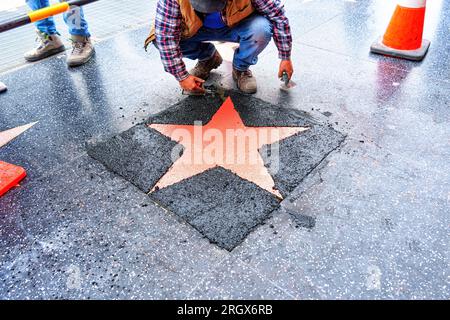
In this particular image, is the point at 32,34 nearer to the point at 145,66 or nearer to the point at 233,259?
the point at 145,66

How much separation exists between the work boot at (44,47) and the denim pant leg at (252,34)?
1732mm

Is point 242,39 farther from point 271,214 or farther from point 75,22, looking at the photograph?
point 75,22

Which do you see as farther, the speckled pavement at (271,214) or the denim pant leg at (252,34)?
the denim pant leg at (252,34)

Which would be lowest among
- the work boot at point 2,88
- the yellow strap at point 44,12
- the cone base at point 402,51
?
the cone base at point 402,51

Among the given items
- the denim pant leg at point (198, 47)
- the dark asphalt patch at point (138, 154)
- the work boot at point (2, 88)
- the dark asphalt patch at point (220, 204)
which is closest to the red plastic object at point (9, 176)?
the dark asphalt patch at point (138, 154)

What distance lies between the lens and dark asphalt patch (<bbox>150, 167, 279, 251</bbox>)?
4.78 feet

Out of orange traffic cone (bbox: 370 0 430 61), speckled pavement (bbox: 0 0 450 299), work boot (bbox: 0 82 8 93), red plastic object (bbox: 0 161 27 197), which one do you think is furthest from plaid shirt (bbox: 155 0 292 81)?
work boot (bbox: 0 82 8 93)

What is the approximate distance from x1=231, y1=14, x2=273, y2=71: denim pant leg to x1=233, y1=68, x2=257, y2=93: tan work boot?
0.44ft

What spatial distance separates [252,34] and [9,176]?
5.24ft

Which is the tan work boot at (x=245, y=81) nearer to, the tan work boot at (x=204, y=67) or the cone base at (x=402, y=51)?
the tan work boot at (x=204, y=67)

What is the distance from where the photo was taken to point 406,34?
8.76 ft

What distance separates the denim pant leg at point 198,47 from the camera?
2256 mm

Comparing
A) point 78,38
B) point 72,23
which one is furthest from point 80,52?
point 72,23

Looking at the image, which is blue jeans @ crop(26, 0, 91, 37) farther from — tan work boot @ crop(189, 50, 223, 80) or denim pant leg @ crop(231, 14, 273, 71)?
denim pant leg @ crop(231, 14, 273, 71)
